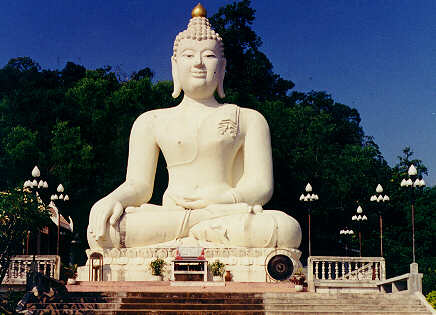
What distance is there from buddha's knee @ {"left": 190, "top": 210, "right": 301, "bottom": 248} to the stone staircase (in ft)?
11.9

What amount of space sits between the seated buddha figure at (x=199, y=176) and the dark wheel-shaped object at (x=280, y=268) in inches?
14.1

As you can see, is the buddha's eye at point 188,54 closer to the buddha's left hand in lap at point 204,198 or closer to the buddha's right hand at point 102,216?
the buddha's left hand in lap at point 204,198

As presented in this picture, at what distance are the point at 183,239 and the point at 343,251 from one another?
2130 cm

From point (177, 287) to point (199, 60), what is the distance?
6.55 meters

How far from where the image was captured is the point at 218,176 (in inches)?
800

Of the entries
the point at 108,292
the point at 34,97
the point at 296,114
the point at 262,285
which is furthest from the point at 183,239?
the point at 296,114

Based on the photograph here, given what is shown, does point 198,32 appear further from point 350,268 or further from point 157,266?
point 350,268

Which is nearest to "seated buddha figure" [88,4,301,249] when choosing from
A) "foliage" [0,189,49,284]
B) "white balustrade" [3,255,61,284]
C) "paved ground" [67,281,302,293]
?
"white balustrade" [3,255,61,284]

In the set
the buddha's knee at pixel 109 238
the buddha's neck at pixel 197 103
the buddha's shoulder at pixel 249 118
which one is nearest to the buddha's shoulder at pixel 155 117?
the buddha's neck at pixel 197 103

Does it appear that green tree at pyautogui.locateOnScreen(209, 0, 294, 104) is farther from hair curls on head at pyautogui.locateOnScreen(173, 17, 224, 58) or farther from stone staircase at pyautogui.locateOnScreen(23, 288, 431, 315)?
stone staircase at pyautogui.locateOnScreen(23, 288, 431, 315)

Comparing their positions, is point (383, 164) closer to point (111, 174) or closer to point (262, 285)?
point (111, 174)

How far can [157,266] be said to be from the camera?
1861cm

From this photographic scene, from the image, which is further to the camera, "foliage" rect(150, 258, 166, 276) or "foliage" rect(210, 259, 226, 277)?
"foliage" rect(150, 258, 166, 276)

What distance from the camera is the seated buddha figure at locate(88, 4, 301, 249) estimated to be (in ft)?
62.0
